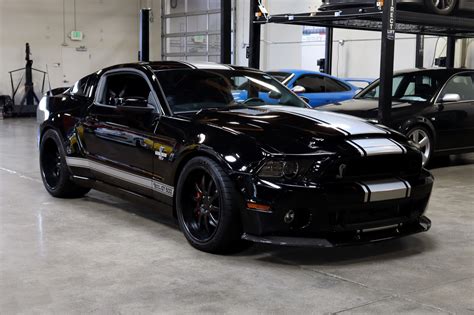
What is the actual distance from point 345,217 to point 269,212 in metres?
0.51

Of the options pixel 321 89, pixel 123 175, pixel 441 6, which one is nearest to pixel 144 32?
pixel 321 89

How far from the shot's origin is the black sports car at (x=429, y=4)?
8.09 meters

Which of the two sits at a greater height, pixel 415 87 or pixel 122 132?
pixel 415 87

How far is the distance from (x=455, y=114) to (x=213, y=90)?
4.69 meters

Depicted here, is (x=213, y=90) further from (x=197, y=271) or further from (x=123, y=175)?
(x=197, y=271)

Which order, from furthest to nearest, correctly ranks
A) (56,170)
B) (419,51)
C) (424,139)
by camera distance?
(419,51), (424,139), (56,170)

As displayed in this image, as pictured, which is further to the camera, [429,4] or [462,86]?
[462,86]

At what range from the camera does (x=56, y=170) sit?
660cm

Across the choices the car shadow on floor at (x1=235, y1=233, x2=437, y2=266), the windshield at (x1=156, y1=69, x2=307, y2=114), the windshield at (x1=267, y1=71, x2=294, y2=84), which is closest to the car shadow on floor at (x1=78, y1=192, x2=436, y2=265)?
the car shadow on floor at (x1=235, y1=233, x2=437, y2=266)

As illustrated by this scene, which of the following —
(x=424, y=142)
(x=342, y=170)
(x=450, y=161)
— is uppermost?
(x=342, y=170)

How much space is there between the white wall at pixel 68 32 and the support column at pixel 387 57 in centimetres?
1525

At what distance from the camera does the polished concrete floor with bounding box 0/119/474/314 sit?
3537mm

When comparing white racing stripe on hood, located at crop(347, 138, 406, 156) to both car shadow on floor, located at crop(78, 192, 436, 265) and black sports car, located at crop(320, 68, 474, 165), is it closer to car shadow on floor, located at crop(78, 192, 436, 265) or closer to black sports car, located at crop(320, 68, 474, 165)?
car shadow on floor, located at crop(78, 192, 436, 265)

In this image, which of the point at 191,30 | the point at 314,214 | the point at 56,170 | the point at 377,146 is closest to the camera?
the point at 314,214
